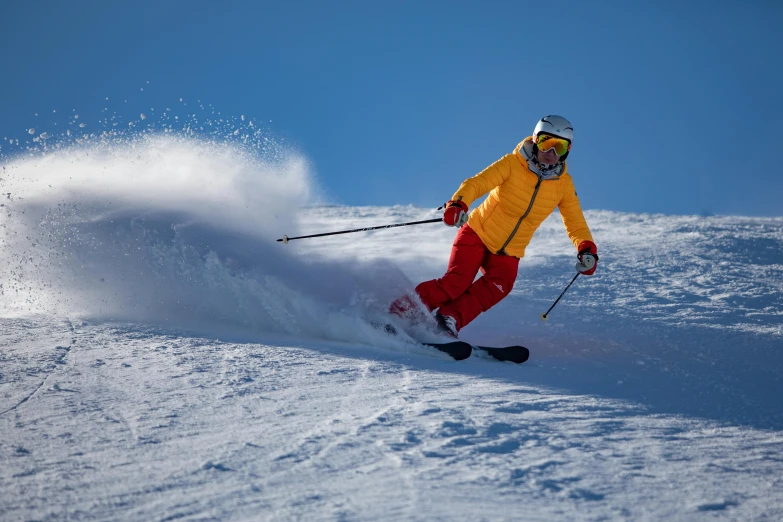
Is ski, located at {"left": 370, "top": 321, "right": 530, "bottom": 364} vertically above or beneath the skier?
beneath

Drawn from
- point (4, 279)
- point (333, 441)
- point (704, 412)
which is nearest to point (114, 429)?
point (333, 441)

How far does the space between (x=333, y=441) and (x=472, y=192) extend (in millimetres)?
2687

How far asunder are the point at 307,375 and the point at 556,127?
2.56m

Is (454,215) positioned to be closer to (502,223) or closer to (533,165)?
(502,223)

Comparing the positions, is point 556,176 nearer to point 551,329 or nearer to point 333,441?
point 551,329

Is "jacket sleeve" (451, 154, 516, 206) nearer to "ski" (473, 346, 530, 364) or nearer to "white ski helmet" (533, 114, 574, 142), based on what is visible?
"white ski helmet" (533, 114, 574, 142)

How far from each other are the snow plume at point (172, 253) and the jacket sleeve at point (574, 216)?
1.40 meters

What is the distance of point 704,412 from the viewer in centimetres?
324

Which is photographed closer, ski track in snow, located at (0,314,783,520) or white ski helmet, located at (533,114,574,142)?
ski track in snow, located at (0,314,783,520)

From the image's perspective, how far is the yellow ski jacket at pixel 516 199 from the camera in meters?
4.90

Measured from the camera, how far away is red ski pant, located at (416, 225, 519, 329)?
4.98 m

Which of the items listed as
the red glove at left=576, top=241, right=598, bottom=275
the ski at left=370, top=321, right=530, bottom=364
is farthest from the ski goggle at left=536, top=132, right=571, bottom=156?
the ski at left=370, top=321, right=530, bottom=364

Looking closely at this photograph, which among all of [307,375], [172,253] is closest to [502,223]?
[307,375]

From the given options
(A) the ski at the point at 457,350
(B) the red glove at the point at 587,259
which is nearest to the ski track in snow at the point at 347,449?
(A) the ski at the point at 457,350
